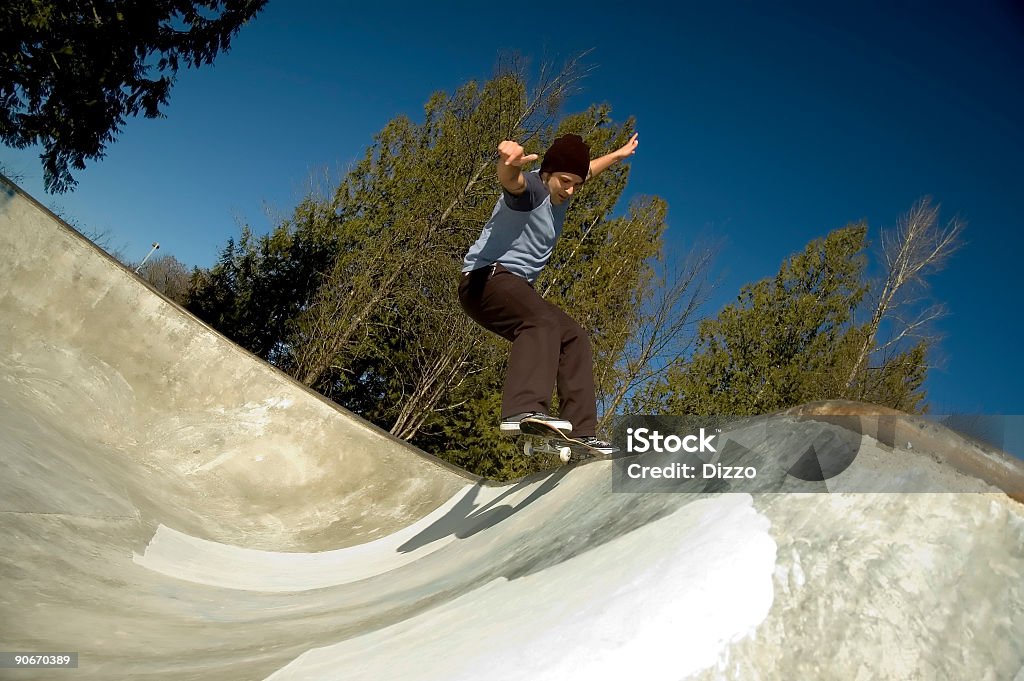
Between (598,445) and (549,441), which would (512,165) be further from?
(598,445)

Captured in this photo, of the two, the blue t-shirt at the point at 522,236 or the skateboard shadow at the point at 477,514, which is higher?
the blue t-shirt at the point at 522,236

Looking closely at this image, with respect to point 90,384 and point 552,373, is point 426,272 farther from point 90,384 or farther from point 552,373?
point 552,373

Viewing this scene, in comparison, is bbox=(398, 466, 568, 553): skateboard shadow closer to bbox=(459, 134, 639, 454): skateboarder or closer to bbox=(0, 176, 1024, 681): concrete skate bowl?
bbox=(0, 176, 1024, 681): concrete skate bowl

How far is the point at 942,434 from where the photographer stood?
175cm

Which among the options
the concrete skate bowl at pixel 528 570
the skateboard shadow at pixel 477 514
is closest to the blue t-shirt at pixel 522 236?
the concrete skate bowl at pixel 528 570

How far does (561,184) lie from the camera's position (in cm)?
317

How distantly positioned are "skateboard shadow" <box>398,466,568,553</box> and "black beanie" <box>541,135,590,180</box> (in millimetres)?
1933

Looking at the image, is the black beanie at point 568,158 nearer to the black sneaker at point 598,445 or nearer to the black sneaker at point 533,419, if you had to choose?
the black sneaker at point 533,419

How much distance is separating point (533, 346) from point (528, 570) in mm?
1189

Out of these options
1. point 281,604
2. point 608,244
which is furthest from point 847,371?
point 281,604

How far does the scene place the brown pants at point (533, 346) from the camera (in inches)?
122

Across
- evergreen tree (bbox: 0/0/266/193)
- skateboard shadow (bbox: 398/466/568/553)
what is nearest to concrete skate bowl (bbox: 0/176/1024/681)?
skateboard shadow (bbox: 398/466/568/553)

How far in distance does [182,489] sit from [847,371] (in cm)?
1455

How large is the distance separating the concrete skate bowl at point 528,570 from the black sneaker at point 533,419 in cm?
40
